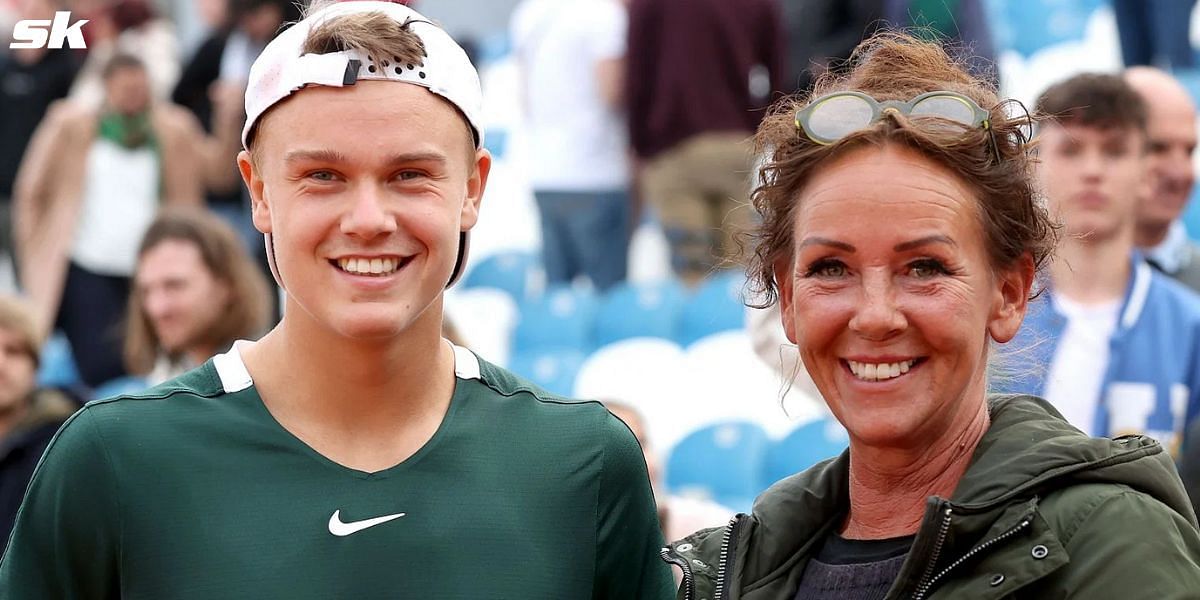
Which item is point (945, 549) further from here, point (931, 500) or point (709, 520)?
point (709, 520)

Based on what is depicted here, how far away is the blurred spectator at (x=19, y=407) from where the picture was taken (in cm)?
555

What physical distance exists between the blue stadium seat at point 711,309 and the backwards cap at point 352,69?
5770mm

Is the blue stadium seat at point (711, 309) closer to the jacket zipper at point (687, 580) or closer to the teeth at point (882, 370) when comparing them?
the jacket zipper at point (687, 580)

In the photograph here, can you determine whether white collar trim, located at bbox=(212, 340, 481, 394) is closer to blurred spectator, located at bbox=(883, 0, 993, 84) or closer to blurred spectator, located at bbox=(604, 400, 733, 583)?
blurred spectator, located at bbox=(604, 400, 733, 583)

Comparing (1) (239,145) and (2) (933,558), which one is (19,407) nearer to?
(1) (239,145)

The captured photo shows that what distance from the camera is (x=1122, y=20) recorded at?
32.1ft

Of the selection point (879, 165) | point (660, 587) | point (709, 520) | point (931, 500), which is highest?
point (879, 165)

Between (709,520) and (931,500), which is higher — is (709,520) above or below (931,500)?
below

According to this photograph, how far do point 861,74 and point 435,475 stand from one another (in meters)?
0.98

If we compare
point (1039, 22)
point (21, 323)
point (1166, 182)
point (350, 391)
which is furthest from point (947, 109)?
point (1039, 22)

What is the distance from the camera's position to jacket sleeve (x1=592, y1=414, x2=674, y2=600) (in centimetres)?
298

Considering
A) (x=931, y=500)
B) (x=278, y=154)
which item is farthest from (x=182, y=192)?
(x=931, y=500)

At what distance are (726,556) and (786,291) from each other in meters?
0.46

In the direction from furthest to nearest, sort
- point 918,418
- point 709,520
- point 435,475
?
point 709,520 → point 435,475 → point 918,418
